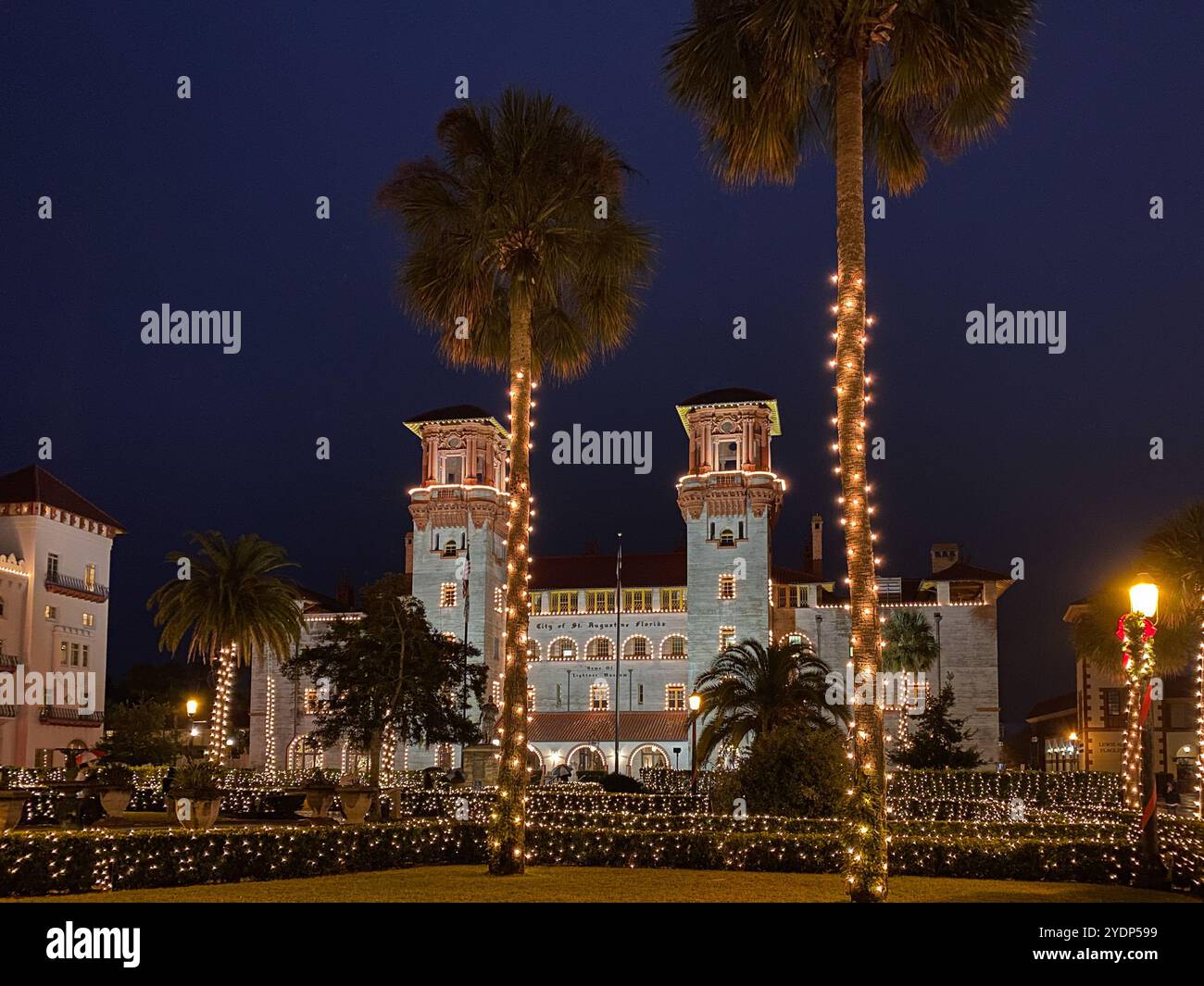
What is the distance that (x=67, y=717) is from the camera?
71.6 meters

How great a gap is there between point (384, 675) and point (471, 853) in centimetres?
2701

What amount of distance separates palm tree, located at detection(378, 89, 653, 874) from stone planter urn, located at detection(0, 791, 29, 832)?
28.8 feet

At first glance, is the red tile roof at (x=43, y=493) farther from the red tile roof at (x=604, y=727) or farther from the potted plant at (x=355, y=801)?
the potted plant at (x=355, y=801)

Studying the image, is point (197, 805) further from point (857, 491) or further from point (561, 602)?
point (561, 602)

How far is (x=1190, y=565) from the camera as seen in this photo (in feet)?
124

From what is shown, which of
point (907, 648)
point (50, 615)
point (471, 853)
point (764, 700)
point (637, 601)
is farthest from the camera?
point (637, 601)

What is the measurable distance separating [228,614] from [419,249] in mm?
35539

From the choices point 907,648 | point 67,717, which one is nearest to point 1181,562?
point 907,648

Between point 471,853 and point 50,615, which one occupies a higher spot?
point 50,615

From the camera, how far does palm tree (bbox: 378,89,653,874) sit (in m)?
21.1

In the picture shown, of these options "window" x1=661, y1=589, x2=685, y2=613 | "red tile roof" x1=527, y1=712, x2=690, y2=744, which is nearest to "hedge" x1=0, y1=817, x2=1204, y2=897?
"red tile roof" x1=527, y1=712, x2=690, y2=744

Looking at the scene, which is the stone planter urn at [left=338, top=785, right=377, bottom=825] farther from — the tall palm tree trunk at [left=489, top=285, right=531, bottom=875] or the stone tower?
the stone tower

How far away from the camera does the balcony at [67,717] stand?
6969 centimetres
